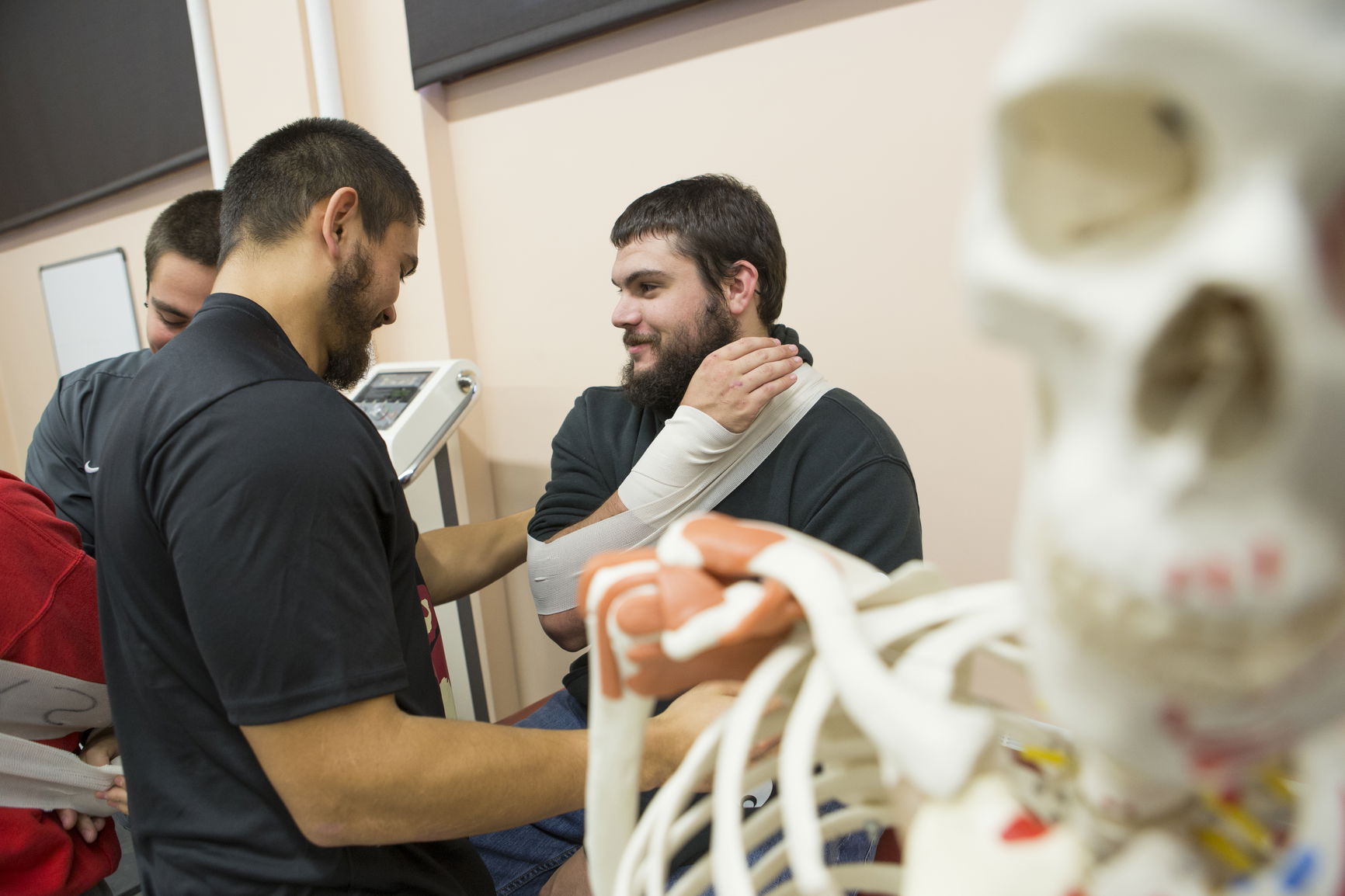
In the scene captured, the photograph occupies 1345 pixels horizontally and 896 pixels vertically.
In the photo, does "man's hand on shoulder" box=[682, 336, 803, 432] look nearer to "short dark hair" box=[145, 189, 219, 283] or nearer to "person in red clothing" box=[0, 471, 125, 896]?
"person in red clothing" box=[0, 471, 125, 896]

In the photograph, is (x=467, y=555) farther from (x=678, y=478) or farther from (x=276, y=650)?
(x=276, y=650)

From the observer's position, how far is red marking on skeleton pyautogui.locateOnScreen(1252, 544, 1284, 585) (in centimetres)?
Answer: 26

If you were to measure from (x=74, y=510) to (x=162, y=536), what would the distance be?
109cm

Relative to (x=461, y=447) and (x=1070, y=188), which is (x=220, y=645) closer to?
(x=1070, y=188)

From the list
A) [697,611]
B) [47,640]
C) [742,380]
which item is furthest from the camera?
[742,380]

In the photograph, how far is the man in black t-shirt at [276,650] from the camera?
2.73 feet

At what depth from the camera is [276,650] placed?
2.72 feet

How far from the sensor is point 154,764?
0.95 m

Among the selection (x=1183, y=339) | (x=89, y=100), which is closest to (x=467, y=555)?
(x=1183, y=339)

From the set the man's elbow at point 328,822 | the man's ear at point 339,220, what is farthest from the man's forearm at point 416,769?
the man's ear at point 339,220

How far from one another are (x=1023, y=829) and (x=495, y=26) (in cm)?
205

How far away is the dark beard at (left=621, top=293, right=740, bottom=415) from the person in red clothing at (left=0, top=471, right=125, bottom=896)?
88 centimetres

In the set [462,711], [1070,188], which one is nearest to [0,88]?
[462,711]

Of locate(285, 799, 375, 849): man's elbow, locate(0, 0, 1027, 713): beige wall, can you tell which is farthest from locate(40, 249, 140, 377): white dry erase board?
locate(285, 799, 375, 849): man's elbow
